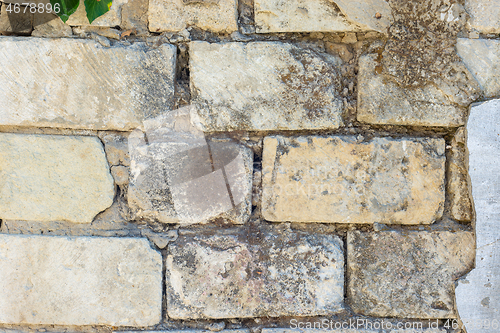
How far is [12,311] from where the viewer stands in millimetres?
1437

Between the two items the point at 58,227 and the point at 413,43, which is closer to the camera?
the point at 413,43

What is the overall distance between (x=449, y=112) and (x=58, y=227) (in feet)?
6.04

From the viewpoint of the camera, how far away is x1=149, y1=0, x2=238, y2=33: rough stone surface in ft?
4.61

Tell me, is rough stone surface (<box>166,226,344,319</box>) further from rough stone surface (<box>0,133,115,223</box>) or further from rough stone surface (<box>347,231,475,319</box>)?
rough stone surface (<box>0,133,115,223</box>)

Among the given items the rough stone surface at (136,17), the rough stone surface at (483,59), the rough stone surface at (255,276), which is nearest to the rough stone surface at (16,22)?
the rough stone surface at (136,17)

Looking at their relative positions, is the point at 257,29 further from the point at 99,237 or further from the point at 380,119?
the point at 99,237

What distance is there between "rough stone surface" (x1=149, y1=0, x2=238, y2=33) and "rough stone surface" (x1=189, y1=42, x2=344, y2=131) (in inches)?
3.9

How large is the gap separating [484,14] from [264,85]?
100 cm

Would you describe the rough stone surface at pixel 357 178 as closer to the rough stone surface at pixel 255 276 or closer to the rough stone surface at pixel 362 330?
the rough stone surface at pixel 255 276

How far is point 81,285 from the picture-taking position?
143cm

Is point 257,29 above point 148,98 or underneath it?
above

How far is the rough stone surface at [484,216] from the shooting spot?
1348mm

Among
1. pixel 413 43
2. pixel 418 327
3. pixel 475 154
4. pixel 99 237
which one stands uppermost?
pixel 413 43

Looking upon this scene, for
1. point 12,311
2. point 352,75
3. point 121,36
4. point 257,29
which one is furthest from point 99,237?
point 352,75
